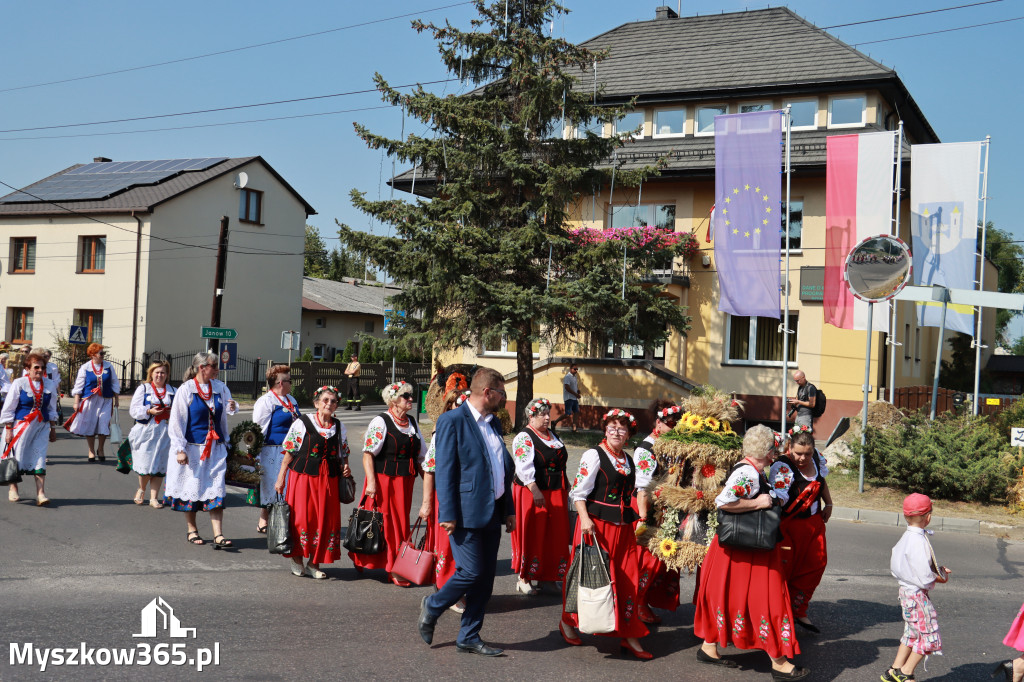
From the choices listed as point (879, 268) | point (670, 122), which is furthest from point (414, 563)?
point (670, 122)

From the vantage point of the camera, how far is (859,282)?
1402 centimetres

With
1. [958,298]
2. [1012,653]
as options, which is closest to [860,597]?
[1012,653]

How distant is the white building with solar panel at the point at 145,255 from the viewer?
35.4m

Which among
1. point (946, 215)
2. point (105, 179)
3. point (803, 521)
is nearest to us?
point (803, 521)

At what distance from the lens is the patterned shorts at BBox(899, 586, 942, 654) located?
5234 mm

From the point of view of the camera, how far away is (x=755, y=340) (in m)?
24.9

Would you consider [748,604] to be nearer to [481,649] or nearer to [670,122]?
[481,649]

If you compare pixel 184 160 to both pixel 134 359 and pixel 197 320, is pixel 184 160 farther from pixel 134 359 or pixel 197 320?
pixel 134 359

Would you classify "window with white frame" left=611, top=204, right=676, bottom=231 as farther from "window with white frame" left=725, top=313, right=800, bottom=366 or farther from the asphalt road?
the asphalt road

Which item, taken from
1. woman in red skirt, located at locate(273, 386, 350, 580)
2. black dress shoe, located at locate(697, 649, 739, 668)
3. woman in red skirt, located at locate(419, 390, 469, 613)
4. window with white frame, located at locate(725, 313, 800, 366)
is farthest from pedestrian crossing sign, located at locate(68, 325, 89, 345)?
black dress shoe, located at locate(697, 649, 739, 668)

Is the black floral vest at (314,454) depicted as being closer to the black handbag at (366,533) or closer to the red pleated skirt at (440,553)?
the black handbag at (366,533)

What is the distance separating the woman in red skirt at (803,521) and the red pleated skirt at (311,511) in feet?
12.4

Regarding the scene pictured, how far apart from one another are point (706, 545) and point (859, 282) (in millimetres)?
9382

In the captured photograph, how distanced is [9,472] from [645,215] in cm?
1959
